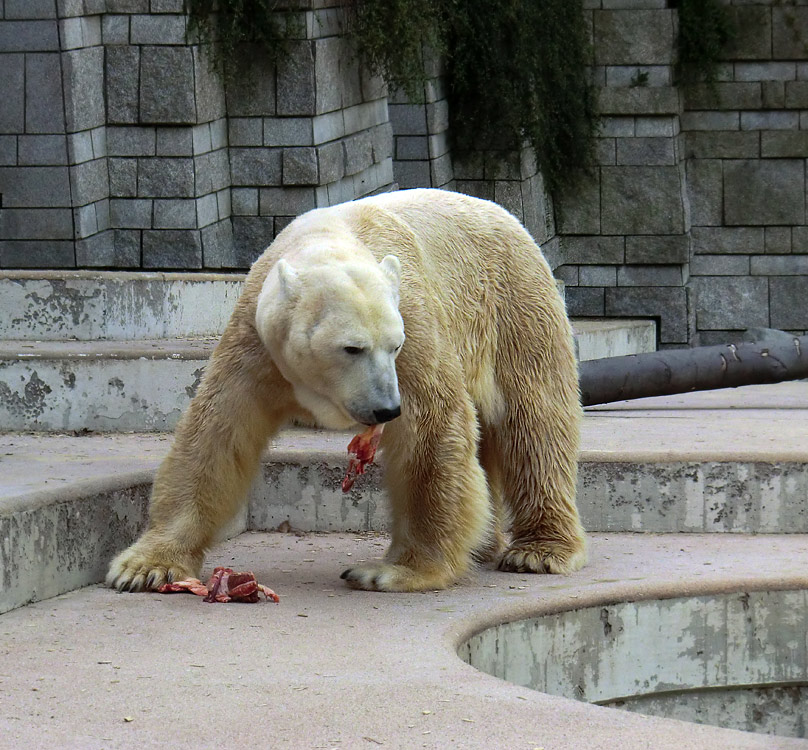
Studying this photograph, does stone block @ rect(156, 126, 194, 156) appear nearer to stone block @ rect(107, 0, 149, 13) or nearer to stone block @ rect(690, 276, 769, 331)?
stone block @ rect(107, 0, 149, 13)

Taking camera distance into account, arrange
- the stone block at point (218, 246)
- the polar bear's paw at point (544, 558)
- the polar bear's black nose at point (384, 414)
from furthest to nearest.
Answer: the stone block at point (218, 246)
the polar bear's paw at point (544, 558)
the polar bear's black nose at point (384, 414)

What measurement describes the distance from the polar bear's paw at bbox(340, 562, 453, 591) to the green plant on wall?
7.97 m

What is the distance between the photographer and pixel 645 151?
36.1 ft

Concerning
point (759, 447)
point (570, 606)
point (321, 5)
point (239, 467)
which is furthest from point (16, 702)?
point (321, 5)

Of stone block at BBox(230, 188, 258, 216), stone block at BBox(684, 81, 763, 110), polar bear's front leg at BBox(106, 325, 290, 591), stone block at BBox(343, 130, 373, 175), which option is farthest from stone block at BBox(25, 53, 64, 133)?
stone block at BBox(684, 81, 763, 110)

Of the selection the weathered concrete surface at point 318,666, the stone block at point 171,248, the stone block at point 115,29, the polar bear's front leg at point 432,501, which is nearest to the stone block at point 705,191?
the stone block at point 171,248

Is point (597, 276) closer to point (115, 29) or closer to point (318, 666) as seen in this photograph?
point (115, 29)

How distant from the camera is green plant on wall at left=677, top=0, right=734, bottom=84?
10.8 m

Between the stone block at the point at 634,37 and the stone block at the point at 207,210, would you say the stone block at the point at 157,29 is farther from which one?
the stone block at the point at 634,37

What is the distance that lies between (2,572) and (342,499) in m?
1.49

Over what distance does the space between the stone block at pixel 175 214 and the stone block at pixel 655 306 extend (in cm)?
473

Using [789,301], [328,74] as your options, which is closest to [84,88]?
[328,74]

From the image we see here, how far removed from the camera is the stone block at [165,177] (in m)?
7.28

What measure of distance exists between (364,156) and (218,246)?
3.98 feet
